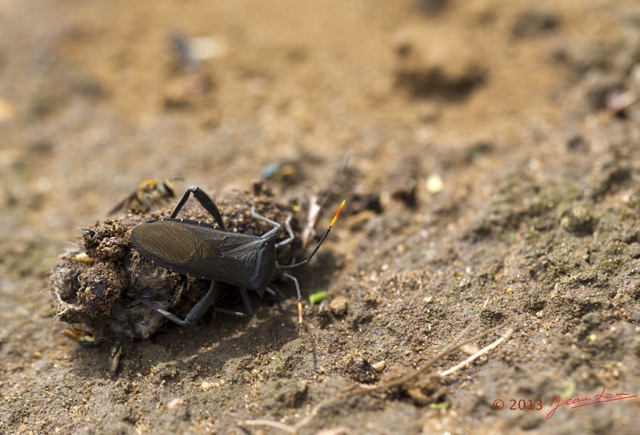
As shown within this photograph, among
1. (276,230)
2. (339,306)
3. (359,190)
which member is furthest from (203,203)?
(359,190)

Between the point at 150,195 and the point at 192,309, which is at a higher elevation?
the point at 150,195

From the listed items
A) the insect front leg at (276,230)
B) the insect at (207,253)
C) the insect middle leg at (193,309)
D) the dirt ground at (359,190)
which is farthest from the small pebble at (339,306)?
the insect middle leg at (193,309)

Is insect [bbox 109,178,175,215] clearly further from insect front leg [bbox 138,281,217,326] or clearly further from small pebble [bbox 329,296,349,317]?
small pebble [bbox 329,296,349,317]

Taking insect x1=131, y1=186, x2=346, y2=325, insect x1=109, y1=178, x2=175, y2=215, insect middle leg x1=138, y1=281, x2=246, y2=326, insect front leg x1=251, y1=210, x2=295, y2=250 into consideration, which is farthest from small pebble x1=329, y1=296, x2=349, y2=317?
insect x1=109, y1=178, x2=175, y2=215

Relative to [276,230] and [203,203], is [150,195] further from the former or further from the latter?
[276,230]

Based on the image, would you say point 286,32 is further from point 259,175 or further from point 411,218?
point 411,218

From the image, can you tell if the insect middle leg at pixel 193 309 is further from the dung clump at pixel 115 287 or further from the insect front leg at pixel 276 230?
the insect front leg at pixel 276 230
